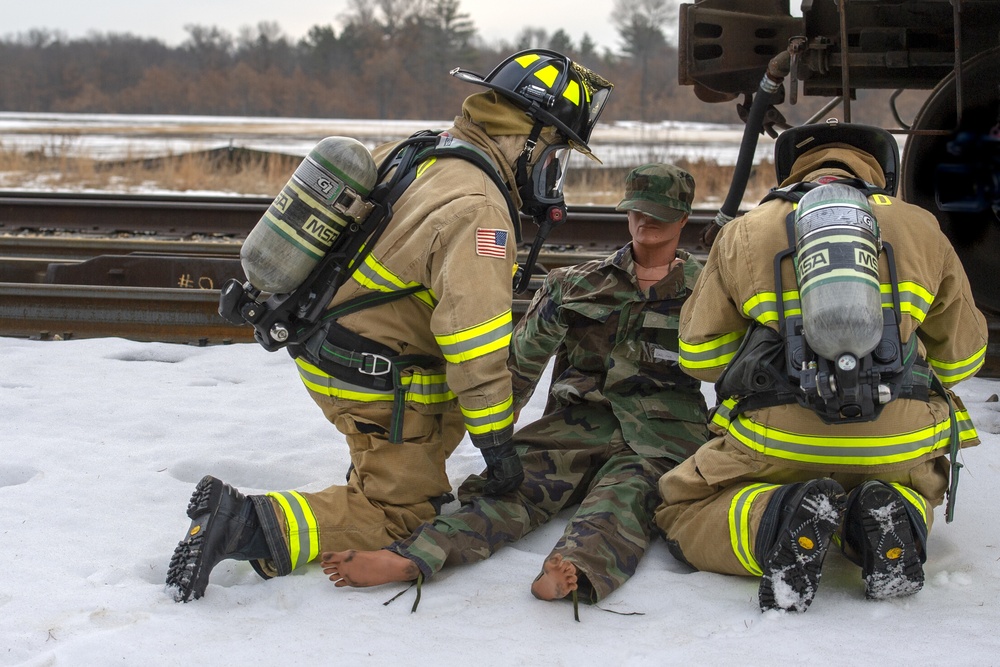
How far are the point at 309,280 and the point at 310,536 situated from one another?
0.84 metres

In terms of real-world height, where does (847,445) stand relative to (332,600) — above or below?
above

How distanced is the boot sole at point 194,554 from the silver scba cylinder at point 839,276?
179cm

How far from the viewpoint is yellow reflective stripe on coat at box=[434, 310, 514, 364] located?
10.0 ft

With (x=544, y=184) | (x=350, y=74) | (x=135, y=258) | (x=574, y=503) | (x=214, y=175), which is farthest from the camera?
(x=350, y=74)

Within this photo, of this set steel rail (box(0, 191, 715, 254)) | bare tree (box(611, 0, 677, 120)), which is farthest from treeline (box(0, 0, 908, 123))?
steel rail (box(0, 191, 715, 254))

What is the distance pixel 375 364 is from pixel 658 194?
132 cm

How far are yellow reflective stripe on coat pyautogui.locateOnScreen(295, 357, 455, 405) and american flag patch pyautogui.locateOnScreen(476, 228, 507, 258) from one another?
496 mm

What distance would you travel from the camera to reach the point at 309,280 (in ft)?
10.8

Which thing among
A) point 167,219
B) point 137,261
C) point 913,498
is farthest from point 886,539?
point 167,219

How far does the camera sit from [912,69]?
18.5ft

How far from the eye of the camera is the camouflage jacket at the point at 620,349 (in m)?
3.79

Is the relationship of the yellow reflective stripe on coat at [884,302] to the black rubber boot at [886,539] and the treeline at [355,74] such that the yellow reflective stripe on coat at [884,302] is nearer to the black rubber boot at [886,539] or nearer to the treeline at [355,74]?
the black rubber boot at [886,539]

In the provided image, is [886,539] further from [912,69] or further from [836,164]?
[912,69]

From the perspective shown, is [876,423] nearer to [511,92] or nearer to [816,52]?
[511,92]
